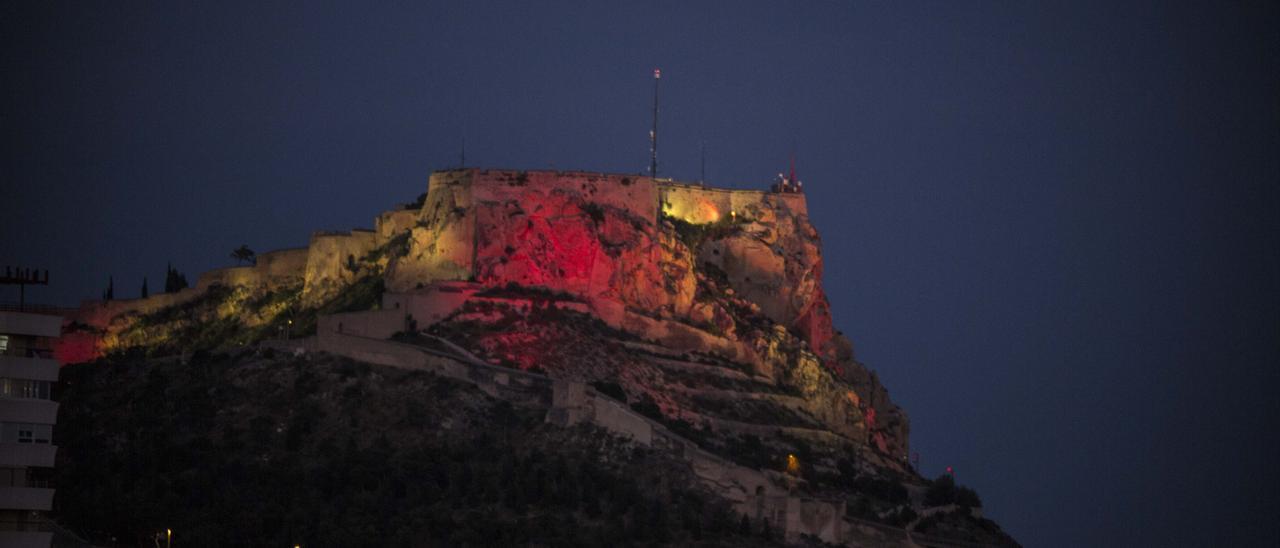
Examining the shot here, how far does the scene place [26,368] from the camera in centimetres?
6512

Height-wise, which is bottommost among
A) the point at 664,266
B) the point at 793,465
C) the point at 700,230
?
the point at 793,465

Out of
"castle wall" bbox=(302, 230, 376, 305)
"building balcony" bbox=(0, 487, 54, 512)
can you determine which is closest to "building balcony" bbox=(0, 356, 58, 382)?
"building balcony" bbox=(0, 487, 54, 512)

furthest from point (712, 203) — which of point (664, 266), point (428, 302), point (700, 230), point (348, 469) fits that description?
point (348, 469)

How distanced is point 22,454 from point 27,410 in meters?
1.05

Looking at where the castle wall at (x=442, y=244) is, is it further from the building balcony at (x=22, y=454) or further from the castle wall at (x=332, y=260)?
the building balcony at (x=22, y=454)

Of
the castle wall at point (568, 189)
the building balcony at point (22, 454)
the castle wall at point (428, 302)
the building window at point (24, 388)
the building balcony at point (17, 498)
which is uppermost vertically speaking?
the castle wall at point (568, 189)

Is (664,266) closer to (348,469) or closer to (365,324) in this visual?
(365,324)

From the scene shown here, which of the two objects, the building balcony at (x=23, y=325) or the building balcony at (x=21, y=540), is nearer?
the building balcony at (x=21, y=540)

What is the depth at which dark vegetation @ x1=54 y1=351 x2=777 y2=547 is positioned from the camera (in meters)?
93.9

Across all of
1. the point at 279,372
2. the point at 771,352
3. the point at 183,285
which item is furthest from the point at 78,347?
the point at 771,352

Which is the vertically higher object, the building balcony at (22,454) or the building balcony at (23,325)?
the building balcony at (23,325)

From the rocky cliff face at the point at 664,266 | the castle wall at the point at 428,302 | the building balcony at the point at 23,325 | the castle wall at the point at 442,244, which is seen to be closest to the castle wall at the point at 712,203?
the rocky cliff face at the point at 664,266

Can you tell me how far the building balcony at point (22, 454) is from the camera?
64312 millimetres

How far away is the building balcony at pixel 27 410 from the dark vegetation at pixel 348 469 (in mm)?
24341
